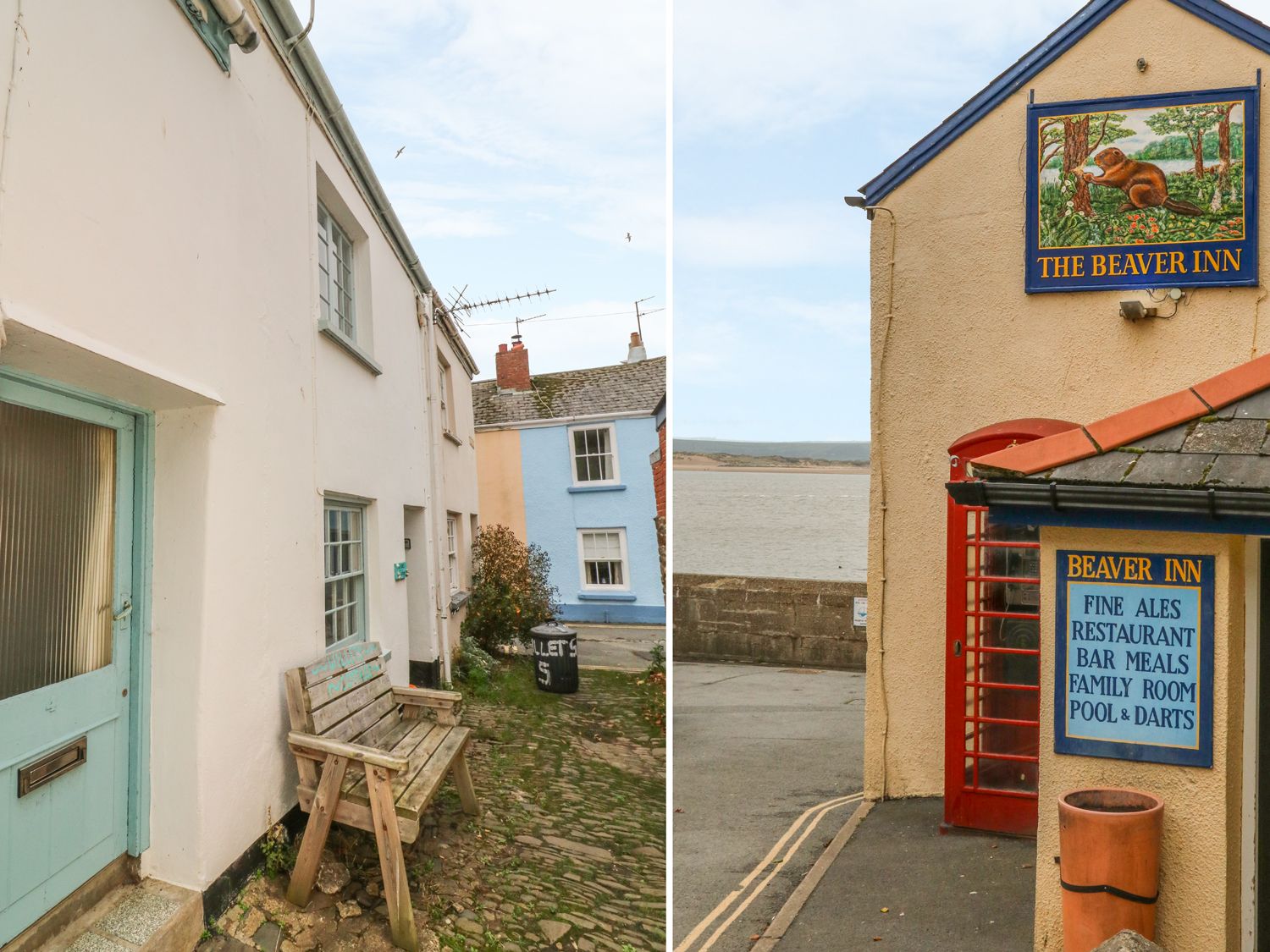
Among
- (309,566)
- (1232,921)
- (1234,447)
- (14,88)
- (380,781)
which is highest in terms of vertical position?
(14,88)

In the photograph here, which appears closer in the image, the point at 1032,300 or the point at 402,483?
the point at 1032,300

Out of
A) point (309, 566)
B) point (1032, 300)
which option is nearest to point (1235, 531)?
point (1032, 300)

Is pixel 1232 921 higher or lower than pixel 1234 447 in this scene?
lower

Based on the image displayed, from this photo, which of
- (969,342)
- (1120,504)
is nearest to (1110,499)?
(1120,504)

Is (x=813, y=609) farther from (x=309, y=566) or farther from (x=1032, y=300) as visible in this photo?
(x=309, y=566)

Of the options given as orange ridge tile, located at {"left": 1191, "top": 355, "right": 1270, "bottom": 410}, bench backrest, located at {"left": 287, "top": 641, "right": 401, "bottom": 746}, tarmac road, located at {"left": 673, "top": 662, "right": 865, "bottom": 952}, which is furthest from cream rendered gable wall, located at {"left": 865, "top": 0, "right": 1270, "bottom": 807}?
bench backrest, located at {"left": 287, "top": 641, "right": 401, "bottom": 746}

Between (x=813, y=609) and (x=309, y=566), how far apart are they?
35.5ft

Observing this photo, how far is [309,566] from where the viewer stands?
6.31 m

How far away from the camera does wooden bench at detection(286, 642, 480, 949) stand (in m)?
4.94

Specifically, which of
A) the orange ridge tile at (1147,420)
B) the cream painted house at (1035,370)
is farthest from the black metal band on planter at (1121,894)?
the orange ridge tile at (1147,420)

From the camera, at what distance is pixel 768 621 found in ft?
53.0

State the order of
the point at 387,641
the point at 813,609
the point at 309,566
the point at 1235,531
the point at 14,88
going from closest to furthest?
the point at 14,88 < the point at 1235,531 < the point at 309,566 < the point at 387,641 < the point at 813,609

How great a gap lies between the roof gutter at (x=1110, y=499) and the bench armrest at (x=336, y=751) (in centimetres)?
296

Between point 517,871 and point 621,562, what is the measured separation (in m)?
14.2
